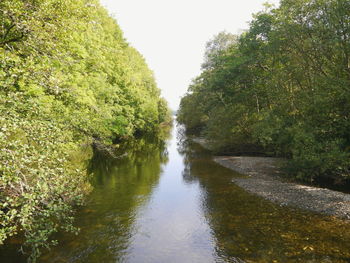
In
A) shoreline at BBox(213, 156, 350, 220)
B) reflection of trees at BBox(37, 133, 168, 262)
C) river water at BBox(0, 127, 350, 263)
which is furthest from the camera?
shoreline at BBox(213, 156, 350, 220)

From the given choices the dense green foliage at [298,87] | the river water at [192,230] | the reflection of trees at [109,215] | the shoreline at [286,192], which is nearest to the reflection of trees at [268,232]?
the river water at [192,230]

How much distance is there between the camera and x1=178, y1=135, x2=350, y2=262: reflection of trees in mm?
9961

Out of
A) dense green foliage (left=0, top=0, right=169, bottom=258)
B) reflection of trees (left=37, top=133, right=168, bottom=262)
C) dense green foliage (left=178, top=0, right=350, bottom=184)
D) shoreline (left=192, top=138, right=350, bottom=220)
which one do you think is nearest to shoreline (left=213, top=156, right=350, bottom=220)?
shoreline (left=192, top=138, right=350, bottom=220)

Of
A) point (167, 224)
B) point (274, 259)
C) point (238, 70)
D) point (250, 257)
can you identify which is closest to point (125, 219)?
point (167, 224)

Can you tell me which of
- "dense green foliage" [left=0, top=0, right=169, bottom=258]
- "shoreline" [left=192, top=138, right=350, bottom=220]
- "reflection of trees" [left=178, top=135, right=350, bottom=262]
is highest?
"dense green foliage" [left=0, top=0, right=169, bottom=258]

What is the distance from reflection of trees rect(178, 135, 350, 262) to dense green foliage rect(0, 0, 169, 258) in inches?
285

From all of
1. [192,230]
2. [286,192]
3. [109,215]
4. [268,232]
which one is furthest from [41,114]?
[286,192]

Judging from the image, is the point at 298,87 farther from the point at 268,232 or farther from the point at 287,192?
the point at 268,232

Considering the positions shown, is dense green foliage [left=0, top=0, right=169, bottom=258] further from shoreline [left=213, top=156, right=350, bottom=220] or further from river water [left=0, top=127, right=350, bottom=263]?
shoreline [left=213, top=156, right=350, bottom=220]

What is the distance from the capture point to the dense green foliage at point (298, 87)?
58.2ft

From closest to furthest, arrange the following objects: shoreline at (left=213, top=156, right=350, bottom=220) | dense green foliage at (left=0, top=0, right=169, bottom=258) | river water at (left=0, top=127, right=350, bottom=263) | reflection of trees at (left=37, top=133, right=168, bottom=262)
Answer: dense green foliage at (left=0, top=0, right=169, bottom=258) < river water at (left=0, top=127, right=350, bottom=263) < reflection of trees at (left=37, top=133, right=168, bottom=262) < shoreline at (left=213, top=156, right=350, bottom=220)

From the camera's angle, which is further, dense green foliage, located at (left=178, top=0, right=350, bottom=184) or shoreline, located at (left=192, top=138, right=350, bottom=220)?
dense green foliage, located at (left=178, top=0, right=350, bottom=184)

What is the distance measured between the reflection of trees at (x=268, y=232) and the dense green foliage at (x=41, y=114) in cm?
723

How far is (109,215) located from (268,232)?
28.4ft
